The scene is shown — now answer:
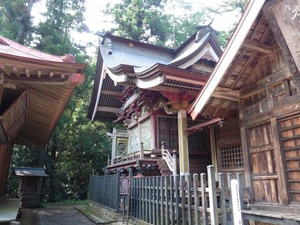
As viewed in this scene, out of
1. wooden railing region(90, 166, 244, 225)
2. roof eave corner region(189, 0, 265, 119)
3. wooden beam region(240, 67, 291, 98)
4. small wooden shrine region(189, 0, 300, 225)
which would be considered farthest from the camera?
wooden beam region(240, 67, 291, 98)

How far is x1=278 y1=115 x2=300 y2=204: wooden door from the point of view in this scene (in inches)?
154

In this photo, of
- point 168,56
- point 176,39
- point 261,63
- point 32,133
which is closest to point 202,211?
point 261,63

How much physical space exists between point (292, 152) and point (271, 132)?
531 millimetres

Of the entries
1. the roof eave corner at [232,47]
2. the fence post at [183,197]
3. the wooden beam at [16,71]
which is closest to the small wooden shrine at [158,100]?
the roof eave corner at [232,47]

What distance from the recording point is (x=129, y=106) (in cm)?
1349

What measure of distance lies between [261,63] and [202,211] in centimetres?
306

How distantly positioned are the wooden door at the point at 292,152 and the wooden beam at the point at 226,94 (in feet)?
4.04

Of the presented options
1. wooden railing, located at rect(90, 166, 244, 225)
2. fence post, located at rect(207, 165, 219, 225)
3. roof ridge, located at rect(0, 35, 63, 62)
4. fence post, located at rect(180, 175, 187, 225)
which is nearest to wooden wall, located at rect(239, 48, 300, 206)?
wooden railing, located at rect(90, 166, 244, 225)

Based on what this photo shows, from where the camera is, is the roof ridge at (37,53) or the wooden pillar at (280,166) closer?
the wooden pillar at (280,166)

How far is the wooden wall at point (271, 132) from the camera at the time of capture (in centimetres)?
403

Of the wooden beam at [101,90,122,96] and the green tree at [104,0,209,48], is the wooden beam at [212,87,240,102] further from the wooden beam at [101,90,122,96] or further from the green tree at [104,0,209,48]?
the green tree at [104,0,209,48]

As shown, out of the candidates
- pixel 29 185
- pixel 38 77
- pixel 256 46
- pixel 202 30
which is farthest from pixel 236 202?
pixel 29 185

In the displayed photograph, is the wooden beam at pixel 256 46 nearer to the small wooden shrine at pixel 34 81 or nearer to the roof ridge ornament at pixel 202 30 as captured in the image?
the small wooden shrine at pixel 34 81

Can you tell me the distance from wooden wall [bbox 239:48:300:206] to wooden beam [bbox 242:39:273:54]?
12 cm
